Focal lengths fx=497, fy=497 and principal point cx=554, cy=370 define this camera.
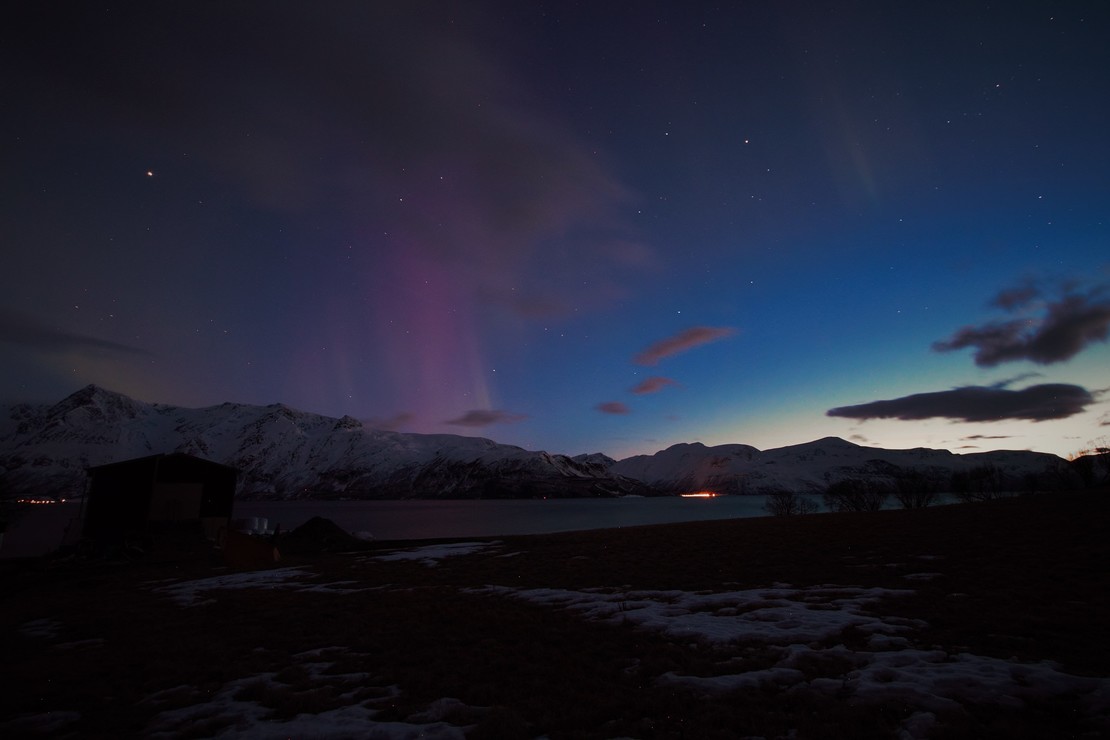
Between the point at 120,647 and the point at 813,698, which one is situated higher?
the point at 813,698

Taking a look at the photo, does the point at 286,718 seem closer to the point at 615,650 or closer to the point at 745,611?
the point at 615,650

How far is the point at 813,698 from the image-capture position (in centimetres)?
726

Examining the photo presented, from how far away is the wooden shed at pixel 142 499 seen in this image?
1729 inches

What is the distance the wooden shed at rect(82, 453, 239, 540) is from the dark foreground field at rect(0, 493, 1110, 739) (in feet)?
83.8

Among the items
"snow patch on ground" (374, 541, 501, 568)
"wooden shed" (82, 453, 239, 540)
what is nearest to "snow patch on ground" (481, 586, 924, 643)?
"snow patch on ground" (374, 541, 501, 568)

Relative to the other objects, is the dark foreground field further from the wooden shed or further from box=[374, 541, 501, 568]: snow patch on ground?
the wooden shed

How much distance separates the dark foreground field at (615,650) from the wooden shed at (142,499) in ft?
83.8

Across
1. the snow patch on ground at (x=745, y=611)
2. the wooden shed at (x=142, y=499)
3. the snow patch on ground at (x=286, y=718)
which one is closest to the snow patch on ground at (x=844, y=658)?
the snow patch on ground at (x=745, y=611)

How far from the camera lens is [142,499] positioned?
4453cm

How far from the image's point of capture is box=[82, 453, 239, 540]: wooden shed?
43.9 meters

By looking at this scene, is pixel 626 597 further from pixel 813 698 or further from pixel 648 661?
pixel 813 698

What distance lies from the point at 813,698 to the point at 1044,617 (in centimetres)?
718

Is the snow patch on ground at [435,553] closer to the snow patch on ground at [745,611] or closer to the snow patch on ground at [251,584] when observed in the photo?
the snow patch on ground at [251,584]

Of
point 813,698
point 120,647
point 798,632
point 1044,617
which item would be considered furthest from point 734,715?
point 120,647
